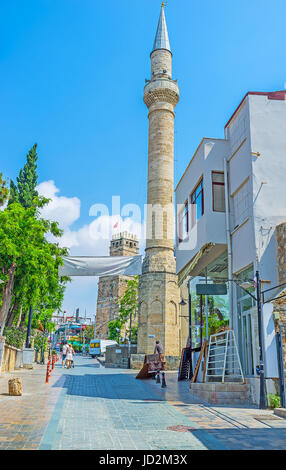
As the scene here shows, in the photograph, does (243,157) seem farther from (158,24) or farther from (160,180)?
(158,24)

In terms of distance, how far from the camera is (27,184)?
98.5 ft

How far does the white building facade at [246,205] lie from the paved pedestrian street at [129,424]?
9.35ft

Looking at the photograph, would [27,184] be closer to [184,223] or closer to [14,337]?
[14,337]

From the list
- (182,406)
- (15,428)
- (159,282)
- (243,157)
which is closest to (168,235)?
Result: (159,282)

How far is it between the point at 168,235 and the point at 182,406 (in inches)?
940

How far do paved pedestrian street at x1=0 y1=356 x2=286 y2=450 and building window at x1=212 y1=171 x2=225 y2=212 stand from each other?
680 centimetres

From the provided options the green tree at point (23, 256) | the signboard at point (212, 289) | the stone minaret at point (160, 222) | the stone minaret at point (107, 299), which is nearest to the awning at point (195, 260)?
the signboard at point (212, 289)

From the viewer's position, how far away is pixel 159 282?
32781 millimetres

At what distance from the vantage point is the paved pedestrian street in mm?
6031

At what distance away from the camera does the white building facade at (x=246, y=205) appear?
12398 mm

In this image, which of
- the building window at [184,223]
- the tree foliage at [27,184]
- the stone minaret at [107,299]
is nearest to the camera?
the building window at [184,223]

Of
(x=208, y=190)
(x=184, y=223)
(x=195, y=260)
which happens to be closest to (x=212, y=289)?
(x=195, y=260)

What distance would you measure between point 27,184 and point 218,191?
725 inches

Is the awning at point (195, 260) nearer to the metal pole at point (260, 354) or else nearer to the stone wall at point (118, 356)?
the metal pole at point (260, 354)
